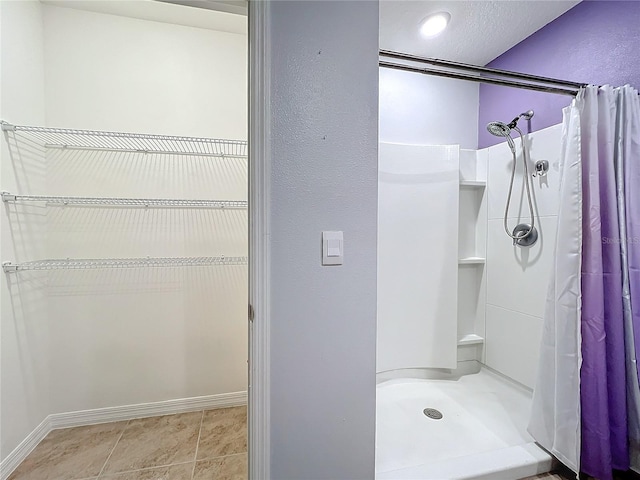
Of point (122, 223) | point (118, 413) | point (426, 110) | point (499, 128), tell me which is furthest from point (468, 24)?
point (118, 413)

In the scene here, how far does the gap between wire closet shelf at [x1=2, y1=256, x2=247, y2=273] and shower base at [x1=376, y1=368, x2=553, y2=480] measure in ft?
4.48

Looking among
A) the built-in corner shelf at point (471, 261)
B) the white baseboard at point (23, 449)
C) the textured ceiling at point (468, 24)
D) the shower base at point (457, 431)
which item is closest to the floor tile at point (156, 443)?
the white baseboard at point (23, 449)

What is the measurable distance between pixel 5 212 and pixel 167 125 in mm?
922

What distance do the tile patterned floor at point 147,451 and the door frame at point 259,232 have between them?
2.48 feet

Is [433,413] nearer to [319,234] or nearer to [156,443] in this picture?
[319,234]

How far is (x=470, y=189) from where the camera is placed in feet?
7.25

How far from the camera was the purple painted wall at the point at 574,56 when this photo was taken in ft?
4.71

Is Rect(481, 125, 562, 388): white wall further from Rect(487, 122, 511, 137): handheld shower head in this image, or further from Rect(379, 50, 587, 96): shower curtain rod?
Rect(379, 50, 587, 96): shower curtain rod

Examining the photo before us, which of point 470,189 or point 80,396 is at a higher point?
point 470,189

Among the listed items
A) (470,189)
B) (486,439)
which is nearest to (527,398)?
(486,439)

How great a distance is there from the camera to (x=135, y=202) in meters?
1.75

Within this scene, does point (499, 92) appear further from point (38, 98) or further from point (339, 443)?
point (38, 98)

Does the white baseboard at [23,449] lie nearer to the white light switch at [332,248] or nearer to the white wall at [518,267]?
the white light switch at [332,248]

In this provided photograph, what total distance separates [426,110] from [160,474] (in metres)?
2.73
